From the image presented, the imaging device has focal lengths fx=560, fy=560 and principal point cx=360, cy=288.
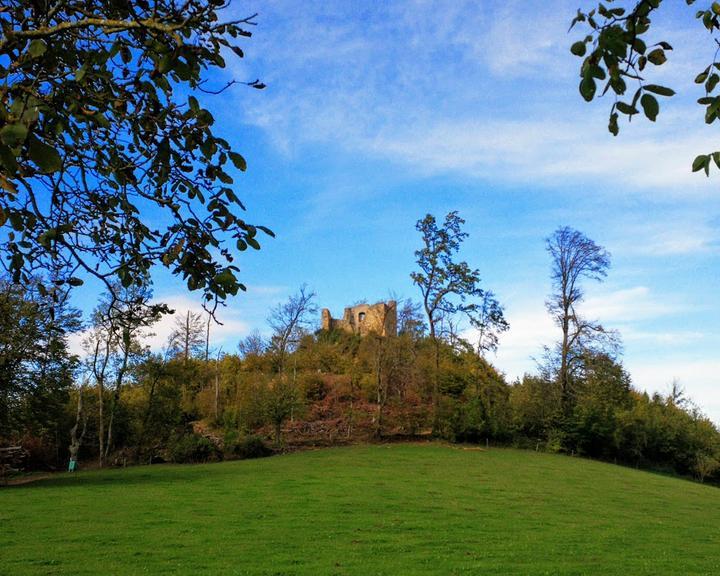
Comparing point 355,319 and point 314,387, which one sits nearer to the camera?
point 314,387

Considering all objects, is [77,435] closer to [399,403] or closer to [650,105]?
[399,403]

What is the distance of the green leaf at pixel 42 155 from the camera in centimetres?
190

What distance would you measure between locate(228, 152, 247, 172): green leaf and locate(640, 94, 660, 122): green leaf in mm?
1909

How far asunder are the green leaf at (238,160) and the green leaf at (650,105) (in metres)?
1.91

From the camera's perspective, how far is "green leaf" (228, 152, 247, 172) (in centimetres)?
297

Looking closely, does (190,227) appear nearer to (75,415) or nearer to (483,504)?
(483,504)

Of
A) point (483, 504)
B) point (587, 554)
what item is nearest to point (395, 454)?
point (483, 504)

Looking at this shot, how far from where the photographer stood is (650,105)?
237 cm

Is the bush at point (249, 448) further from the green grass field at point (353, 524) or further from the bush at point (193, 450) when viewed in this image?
the green grass field at point (353, 524)

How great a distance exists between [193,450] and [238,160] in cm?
3223

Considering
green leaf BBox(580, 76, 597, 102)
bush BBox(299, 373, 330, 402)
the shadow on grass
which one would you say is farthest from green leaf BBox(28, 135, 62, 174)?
bush BBox(299, 373, 330, 402)

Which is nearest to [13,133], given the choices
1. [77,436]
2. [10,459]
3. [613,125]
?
[613,125]

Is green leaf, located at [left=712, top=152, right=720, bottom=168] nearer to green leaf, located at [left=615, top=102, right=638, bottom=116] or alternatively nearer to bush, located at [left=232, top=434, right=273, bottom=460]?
green leaf, located at [left=615, top=102, right=638, bottom=116]

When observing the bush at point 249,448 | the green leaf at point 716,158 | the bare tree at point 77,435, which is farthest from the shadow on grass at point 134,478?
the green leaf at point 716,158
